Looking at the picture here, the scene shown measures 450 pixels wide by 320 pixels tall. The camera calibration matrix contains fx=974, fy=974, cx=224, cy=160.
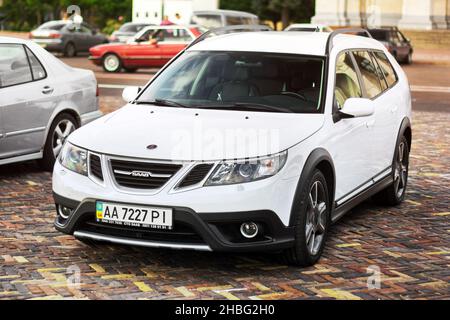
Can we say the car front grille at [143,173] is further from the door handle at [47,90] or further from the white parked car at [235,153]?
the door handle at [47,90]

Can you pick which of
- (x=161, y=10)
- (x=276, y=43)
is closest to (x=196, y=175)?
(x=276, y=43)

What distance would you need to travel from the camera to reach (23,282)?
241 inches

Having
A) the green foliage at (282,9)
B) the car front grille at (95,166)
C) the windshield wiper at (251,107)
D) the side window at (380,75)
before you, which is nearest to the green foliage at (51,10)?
the green foliage at (282,9)

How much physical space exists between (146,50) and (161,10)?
11.0m

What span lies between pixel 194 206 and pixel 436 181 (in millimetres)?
4817

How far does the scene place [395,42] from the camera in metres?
35.9

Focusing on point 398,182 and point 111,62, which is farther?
point 111,62

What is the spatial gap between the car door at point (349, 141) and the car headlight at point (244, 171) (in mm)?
794

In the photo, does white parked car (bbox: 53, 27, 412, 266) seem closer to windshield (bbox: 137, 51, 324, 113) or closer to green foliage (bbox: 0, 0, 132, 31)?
windshield (bbox: 137, 51, 324, 113)

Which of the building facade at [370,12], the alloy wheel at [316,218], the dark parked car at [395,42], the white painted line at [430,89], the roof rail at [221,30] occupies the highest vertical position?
the roof rail at [221,30]

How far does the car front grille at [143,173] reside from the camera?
610 centimetres

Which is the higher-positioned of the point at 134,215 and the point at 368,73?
the point at 368,73

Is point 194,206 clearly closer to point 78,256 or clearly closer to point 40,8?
point 78,256

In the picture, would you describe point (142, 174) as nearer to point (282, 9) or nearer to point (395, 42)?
point (395, 42)
